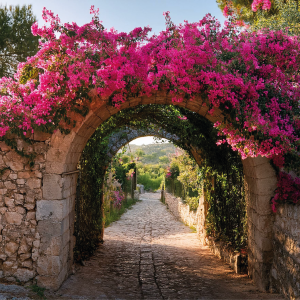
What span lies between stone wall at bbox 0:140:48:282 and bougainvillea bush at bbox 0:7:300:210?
369mm

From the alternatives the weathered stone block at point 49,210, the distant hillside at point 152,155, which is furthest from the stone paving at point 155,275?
the distant hillside at point 152,155

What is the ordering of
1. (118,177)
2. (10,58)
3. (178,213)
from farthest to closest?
(118,177), (178,213), (10,58)

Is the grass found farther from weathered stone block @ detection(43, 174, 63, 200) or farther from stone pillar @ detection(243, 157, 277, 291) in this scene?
stone pillar @ detection(243, 157, 277, 291)

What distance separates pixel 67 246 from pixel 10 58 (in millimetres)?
8025

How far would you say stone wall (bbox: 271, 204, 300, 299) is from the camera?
321 cm

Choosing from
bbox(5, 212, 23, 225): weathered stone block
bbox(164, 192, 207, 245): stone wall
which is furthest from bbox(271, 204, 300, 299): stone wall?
bbox(164, 192, 207, 245): stone wall

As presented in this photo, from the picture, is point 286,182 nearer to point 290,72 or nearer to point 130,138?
point 290,72

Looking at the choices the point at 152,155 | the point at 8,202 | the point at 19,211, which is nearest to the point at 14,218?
the point at 19,211

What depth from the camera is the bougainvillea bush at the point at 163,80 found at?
3.70m

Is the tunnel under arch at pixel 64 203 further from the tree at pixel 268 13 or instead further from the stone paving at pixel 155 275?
the tree at pixel 268 13

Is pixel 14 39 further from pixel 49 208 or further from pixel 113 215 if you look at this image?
→ pixel 49 208

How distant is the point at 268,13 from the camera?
12039mm

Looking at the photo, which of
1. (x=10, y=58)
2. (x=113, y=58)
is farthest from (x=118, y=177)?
(x=113, y=58)

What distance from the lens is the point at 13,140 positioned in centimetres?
404
